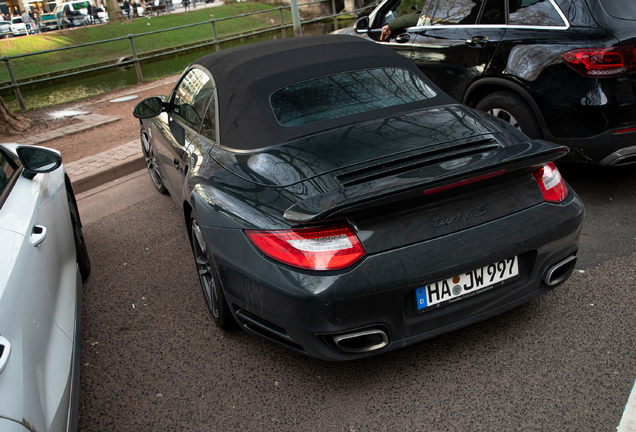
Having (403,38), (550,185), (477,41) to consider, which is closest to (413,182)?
(550,185)

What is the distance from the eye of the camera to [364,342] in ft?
7.61

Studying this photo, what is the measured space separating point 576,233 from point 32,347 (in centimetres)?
242

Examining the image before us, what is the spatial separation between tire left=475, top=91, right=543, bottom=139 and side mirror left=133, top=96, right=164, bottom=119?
2.81 metres

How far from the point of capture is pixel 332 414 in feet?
7.82

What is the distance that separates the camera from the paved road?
7.56ft

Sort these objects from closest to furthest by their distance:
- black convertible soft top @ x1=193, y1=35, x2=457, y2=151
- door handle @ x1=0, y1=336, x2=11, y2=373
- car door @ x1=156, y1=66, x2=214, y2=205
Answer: door handle @ x1=0, y1=336, x2=11, y2=373 → black convertible soft top @ x1=193, y1=35, x2=457, y2=151 → car door @ x1=156, y1=66, x2=214, y2=205

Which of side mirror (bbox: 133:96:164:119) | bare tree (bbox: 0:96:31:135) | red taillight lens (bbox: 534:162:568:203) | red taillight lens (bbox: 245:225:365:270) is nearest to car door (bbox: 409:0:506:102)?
red taillight lens (bbox: 534:162:568:203)

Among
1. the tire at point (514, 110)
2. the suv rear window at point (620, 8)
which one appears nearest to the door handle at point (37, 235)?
the tire at point (514, 110)

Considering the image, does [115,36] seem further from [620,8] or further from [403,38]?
[620,8]

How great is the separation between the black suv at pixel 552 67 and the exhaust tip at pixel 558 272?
5.32 ft

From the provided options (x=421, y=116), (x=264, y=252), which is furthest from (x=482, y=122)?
(x=264, y=252)

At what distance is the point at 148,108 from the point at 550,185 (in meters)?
3.06

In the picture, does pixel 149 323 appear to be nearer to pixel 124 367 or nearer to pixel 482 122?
pixel 124 367

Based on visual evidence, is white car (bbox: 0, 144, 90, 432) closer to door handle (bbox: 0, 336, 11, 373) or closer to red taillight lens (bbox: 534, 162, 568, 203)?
door handle (bbox: 0, 336, 11, 373)
